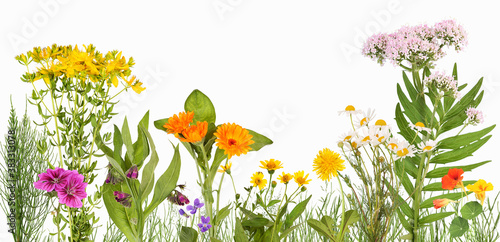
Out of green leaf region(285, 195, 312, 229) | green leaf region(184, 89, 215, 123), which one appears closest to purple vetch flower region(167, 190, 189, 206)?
green leaf region(184, 89, 215, 123)

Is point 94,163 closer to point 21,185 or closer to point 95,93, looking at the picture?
point 95,93

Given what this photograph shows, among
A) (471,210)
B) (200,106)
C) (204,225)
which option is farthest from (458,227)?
(200,106)

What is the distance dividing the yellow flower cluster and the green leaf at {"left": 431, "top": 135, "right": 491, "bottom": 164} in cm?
137

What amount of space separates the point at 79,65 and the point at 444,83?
143 cm

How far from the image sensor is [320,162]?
59.6 inches

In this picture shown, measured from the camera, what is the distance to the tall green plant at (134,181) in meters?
1.50

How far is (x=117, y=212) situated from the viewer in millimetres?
1632

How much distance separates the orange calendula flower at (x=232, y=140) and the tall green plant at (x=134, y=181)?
226 millimetres

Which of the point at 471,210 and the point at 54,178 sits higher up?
the point at 471,210

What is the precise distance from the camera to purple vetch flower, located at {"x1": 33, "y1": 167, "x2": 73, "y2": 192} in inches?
56.0

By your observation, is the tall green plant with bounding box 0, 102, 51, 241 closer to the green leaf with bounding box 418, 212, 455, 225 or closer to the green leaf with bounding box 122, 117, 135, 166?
the green leaf with bounding box 122, 117, 135, 166

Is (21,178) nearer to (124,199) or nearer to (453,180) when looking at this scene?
(124,199)

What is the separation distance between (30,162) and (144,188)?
1.90ft

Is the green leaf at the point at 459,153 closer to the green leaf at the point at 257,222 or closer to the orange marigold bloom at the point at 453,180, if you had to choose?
the orange marigold bloom at the point at 453,180
